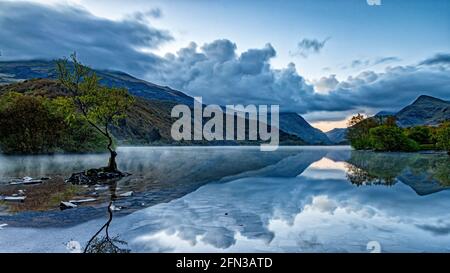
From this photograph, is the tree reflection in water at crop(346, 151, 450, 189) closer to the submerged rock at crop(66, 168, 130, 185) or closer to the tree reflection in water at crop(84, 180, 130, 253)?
the tree reflection in water at crop(84, 180, 130, 253)

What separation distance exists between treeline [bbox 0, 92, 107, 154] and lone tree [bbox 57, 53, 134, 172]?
17791 millimetres

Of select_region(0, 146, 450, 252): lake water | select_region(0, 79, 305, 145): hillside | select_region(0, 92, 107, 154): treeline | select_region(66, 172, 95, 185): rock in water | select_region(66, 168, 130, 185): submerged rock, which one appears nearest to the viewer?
select_region(0, 146, 450, 252): lake water

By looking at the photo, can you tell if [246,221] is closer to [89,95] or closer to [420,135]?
[89,95]

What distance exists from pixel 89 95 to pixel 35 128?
92.2 feet

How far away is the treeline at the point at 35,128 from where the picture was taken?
140 feet

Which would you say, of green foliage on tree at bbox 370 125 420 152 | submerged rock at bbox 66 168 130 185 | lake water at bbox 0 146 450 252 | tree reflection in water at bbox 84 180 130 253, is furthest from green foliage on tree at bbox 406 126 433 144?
tree reflection in water at bbox 84 180 130 253

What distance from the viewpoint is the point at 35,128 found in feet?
148

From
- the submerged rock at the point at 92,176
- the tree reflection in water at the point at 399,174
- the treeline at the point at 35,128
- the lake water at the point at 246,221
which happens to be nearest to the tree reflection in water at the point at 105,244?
the lake water at the point at 246,221

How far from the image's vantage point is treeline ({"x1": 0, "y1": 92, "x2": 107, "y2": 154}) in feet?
140

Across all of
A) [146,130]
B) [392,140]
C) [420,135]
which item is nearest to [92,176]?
[392,140]

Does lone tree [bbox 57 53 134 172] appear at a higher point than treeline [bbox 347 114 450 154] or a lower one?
higher

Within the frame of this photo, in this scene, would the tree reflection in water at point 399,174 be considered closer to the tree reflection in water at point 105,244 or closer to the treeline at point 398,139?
the tree reflection in water at point 105,244
